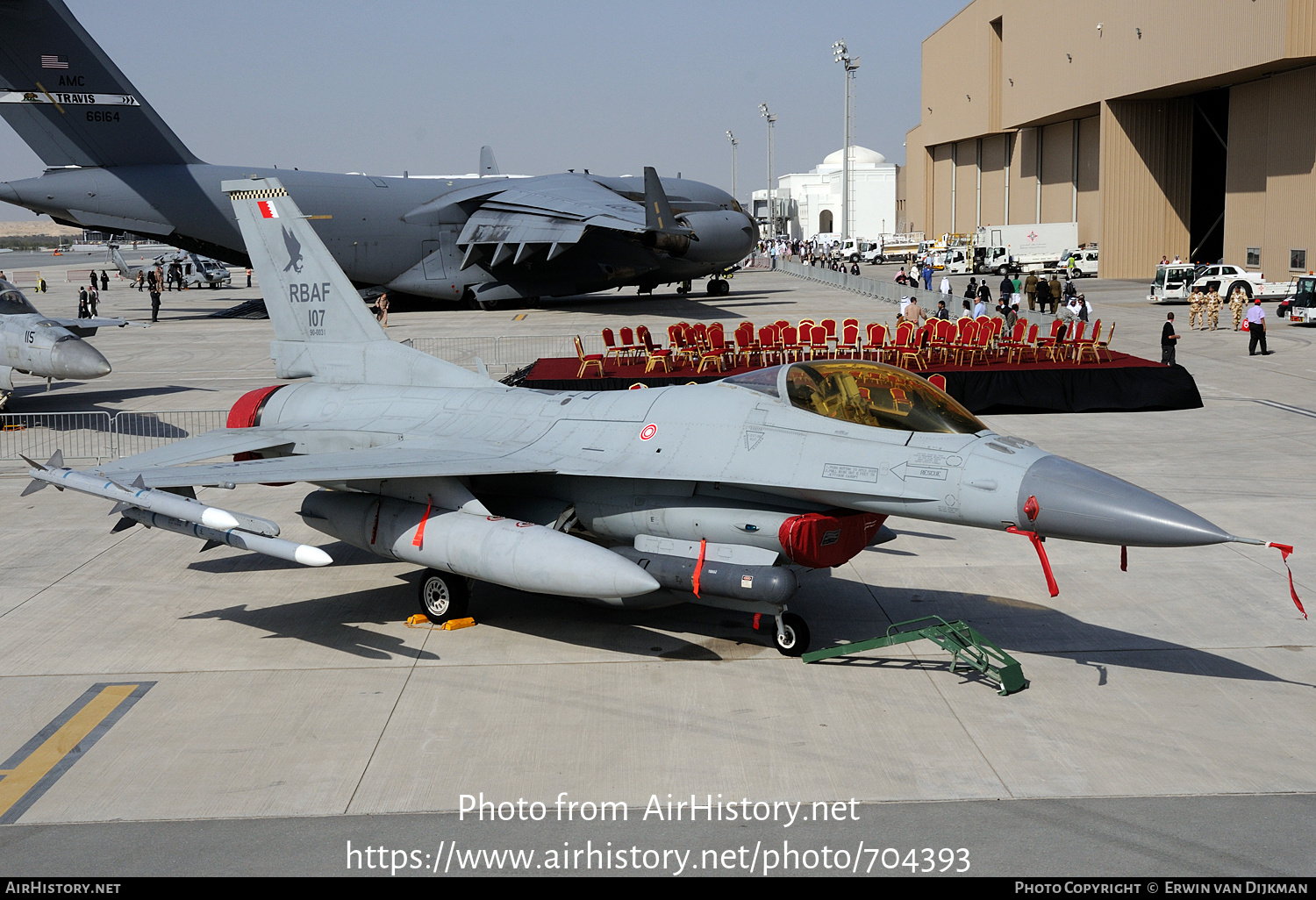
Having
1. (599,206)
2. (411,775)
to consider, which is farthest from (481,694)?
(599,206)

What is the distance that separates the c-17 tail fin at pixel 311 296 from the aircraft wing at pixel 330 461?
1238 millimetres

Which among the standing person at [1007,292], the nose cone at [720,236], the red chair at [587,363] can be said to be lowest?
the red chair at [587,363]

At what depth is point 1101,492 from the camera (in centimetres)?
790

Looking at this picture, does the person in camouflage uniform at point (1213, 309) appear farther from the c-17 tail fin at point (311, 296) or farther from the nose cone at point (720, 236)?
the c-17 tail fin at point (311, 296)

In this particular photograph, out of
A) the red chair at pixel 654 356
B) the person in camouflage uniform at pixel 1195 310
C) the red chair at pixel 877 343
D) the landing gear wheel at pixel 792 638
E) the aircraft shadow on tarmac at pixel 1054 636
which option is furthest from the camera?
the person in camouflage uniform at pixel 1195 310

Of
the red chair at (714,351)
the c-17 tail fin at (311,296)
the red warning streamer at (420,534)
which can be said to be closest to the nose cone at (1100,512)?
the red warning streamer at (420,534)

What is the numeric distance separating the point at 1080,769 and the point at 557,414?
5655 millimetres

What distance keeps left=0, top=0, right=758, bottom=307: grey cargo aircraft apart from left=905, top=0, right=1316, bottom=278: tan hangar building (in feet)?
60.5

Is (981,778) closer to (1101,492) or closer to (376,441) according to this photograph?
(1101,492)

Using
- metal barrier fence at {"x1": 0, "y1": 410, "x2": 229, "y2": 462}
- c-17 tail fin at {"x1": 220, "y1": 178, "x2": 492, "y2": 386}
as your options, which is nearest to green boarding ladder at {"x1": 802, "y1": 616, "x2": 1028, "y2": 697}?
c-17 tail fin at {"x1": 220, "y1": 178, "x2": 492, "y2": 386}

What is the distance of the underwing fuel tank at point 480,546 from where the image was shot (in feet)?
29.3

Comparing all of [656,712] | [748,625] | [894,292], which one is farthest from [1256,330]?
[656,712]

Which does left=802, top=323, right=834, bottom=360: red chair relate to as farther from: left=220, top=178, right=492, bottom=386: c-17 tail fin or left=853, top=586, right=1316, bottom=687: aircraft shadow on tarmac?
left=853, top=586, right=1316, bottom=687: aircraft shadow on tarmac

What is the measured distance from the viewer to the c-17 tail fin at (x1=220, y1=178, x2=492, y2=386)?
12570 millimetres
